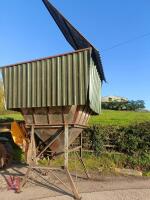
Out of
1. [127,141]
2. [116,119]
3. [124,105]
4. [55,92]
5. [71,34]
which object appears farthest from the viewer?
[124,105]

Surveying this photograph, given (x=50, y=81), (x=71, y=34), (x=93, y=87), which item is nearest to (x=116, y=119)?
(x=71, y=34)

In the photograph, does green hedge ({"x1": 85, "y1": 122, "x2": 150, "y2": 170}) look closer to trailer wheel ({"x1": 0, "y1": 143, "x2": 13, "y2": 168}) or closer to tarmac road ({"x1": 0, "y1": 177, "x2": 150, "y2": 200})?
tarmac road ({"x1": 0, "y1": 177, "x2": 150, "y2": 200})

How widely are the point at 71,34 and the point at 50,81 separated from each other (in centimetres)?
265

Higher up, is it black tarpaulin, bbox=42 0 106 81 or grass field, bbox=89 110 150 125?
black tarpaulin, bbox=42 0 106 81

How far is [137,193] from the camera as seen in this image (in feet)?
45.0

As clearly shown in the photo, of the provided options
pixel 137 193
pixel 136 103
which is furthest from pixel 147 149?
pixel 136 103

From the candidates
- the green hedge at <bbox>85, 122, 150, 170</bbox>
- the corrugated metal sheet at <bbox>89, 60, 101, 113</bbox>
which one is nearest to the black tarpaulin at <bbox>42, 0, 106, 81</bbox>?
the corrugated metal sheet at <bbox>89, 60, 101, 113</bbox>

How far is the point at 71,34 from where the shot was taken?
15.4 m

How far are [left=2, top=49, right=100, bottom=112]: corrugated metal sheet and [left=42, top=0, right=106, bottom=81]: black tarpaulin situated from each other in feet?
1.82

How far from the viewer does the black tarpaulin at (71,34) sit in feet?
46.1

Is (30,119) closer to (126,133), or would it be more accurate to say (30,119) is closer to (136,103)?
(126,133)

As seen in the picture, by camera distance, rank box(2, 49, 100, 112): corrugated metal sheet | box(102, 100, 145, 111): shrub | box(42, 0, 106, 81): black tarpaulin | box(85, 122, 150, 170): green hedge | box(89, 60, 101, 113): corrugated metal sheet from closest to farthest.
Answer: box(2, 49, 100, 112): corrugated metal sheet → box(89, 60, 101, 113): corrugated metal sheet → box(42, 0, 106, 81): black tarpaulin → box(85, 122, 150, 170): green hedge → box(102, 100, 145, 111): shrub

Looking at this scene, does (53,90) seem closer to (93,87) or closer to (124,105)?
(93,87)

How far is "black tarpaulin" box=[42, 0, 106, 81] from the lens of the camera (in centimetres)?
1404
